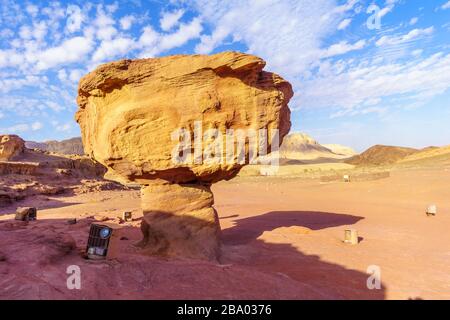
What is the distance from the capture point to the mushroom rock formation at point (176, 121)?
6715mm

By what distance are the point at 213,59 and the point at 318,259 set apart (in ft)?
16.2

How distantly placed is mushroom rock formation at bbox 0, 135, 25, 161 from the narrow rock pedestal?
25.7m

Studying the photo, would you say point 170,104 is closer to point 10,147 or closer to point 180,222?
point 180,222

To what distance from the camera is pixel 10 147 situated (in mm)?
27672

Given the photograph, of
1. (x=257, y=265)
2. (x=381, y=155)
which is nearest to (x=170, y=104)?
(x=257, y=265)

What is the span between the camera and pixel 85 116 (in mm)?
8336

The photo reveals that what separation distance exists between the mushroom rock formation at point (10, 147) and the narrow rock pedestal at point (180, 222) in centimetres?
2575

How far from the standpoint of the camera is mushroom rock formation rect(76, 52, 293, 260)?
6.71 metres

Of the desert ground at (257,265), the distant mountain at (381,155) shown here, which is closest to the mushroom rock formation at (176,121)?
the desert ground at (257,265)

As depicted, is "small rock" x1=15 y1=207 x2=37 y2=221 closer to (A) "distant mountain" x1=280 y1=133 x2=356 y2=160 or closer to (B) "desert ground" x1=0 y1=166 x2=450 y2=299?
(B) "desert ground" x1=0 y1=166 x2=450 y2=299

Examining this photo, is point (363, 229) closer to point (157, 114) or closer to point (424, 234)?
point (424, 234)

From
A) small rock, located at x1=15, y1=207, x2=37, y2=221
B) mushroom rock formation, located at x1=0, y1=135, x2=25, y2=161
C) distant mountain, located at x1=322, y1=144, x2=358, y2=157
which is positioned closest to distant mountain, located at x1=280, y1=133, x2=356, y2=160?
distant mountain, located at x1=322, y1=144, x2=358, y2=157

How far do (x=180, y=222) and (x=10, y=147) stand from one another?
27401 mm
